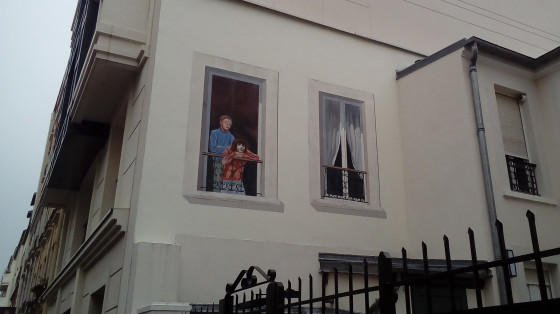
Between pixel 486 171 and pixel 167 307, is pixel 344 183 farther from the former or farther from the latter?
pixel 167 307

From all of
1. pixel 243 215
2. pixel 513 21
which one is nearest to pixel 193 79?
pixel 243 215

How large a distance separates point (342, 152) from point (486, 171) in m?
2.72

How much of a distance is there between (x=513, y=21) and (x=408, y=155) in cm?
680

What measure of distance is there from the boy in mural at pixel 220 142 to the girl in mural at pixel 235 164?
74mm

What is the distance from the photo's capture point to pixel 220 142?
9.25 m

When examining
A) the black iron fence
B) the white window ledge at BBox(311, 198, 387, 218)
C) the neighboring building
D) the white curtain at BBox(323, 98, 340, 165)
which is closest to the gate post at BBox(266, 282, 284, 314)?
the black iron fence

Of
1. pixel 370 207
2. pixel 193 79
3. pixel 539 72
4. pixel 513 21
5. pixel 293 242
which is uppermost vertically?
pixel 513 21

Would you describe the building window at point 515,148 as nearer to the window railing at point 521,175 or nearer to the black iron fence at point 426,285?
the window railing at point 521,175

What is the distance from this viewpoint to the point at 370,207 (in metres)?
10.2

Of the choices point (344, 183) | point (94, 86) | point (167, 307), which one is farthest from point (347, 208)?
point (94, 86)

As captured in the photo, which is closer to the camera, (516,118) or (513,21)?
(516,118)

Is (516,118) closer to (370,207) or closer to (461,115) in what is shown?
(461,115)

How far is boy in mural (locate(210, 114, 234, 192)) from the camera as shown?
9023mm

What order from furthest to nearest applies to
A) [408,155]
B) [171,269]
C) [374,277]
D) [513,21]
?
[513,21] < [408,155] < [374,277] < [171,269]
